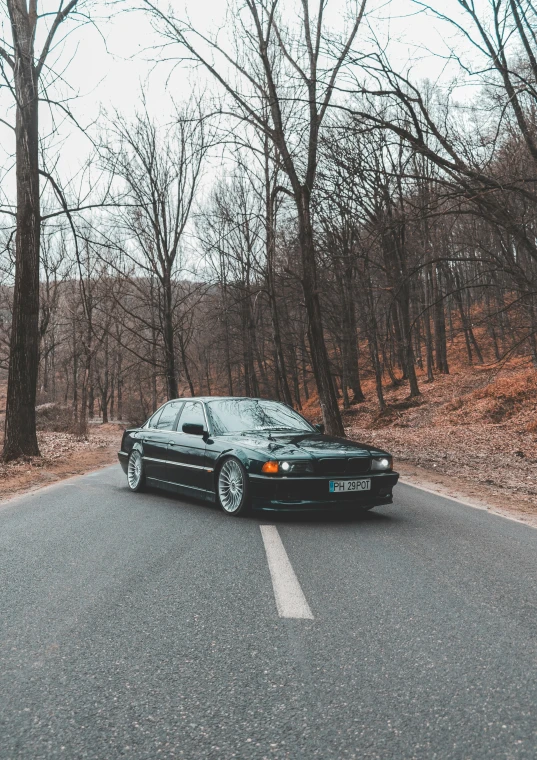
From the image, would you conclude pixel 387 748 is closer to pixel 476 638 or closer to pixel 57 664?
pixel 476 638

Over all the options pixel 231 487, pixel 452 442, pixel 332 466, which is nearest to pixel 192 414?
pixel 231 487

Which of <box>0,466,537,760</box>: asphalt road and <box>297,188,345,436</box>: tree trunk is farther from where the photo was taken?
<box>297,188,345,436</box>: tree trunk

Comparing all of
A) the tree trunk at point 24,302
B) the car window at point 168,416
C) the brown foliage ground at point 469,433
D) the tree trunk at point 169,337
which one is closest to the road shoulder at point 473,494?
the brown foliage ground at point 469,433

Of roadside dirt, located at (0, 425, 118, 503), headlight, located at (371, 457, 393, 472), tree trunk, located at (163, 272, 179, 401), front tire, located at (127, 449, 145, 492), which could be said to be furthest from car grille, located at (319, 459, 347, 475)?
tree trunk, located at (163, 272, 179, 401)

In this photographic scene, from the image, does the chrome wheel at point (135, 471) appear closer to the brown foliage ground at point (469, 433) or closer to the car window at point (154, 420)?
the car window at point (154, 420)

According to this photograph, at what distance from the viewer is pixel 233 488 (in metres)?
7.12

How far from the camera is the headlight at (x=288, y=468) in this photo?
6.61 meters

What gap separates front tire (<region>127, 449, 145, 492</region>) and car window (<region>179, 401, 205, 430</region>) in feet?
3.35

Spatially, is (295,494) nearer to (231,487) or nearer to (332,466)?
(332,466)

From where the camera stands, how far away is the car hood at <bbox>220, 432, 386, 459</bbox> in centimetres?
678

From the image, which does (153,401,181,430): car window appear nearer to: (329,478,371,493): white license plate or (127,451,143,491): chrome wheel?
(127,451,143,491): chrome wheel

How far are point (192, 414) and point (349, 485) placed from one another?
9.13 feet

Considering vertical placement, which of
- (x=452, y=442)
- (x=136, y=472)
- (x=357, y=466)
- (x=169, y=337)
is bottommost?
(x=452, y=442)

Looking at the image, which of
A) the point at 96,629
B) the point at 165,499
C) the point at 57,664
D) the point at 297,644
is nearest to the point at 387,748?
the point at 297,644
